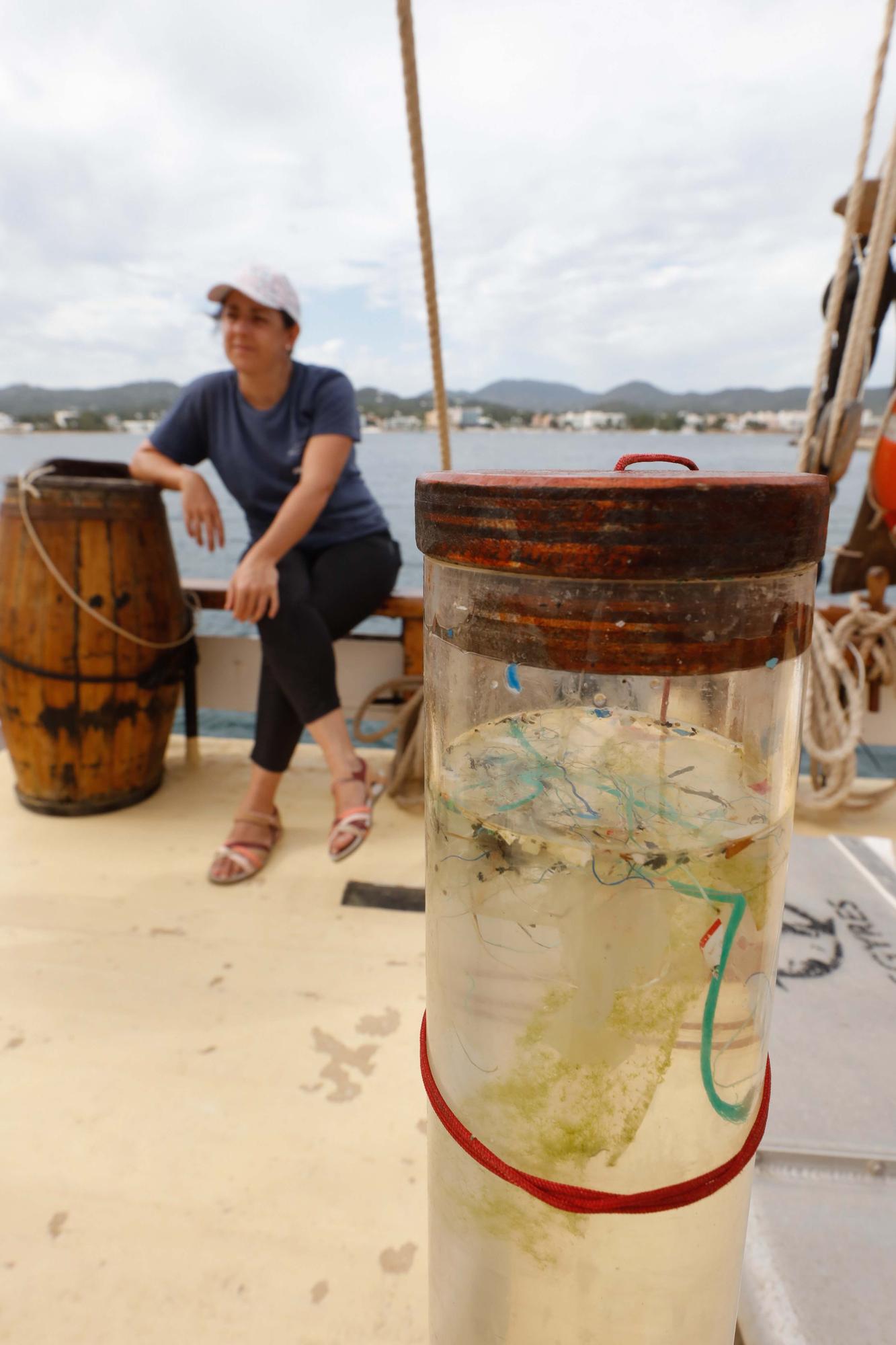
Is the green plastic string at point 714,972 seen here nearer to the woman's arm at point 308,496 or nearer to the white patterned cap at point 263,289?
the woman's arm at point 308,496

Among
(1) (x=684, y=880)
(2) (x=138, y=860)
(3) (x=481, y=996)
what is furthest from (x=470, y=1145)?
(2) (x=138, y=860)

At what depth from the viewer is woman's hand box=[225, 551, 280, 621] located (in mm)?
1641

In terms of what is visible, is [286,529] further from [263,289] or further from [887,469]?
[887,469]

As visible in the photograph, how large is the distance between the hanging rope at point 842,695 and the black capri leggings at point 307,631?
41.2 inches

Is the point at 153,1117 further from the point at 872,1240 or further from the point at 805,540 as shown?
the point at 805,540

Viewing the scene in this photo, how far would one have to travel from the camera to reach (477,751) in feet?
1.59

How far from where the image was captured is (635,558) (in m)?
0.38

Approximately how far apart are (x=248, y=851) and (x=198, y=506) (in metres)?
0.82

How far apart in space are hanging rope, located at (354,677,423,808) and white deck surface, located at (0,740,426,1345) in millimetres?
262

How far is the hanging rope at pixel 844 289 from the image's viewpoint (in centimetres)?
125

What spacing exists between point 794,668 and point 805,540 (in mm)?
82

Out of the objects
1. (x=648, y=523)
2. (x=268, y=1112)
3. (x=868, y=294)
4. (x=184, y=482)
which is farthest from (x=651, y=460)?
(x=184, y=482)

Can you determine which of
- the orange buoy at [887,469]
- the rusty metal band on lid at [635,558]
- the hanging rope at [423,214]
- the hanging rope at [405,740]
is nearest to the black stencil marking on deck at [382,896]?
the hanging rope at [405,740]

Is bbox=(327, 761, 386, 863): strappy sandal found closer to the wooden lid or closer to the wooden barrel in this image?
the wooden barrel
